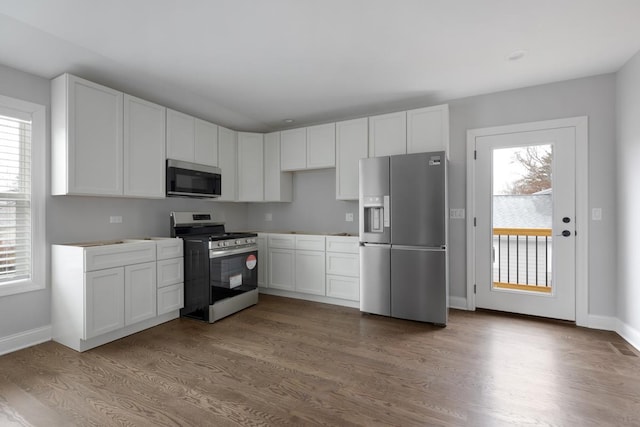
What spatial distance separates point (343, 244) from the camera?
13.1 feet

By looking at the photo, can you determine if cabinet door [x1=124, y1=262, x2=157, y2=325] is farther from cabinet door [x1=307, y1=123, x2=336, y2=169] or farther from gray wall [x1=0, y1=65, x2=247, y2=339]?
cabinet door [x1=307, y1=123, x2=336, y2=169]

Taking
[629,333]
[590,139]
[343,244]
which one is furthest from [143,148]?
[629,333]

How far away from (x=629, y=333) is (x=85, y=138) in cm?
524

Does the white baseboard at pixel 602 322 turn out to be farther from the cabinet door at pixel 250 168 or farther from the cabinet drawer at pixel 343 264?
the cabinet door at pixel 250 168

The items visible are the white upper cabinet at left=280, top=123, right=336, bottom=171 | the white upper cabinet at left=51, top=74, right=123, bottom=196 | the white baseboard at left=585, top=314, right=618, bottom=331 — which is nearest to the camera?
the white upper cabinet at left=51, top=74, right=123, bottom=196

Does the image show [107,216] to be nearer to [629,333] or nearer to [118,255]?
[118,255]

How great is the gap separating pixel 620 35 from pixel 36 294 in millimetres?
5407

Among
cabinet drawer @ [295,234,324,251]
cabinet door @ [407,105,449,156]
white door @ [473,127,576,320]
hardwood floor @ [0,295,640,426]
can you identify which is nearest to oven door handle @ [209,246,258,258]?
cabinet drawer @ [295,234,324,251]

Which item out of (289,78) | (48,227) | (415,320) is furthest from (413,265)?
(48,227)

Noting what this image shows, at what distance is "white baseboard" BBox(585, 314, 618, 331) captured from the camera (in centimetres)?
313

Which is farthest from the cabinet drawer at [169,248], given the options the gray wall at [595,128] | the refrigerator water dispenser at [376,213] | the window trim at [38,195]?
the gray wall at [595,128]

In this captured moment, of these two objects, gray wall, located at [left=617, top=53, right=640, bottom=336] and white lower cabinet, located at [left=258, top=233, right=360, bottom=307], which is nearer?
gray wall, located at [left=617, top=53, right=640, bottom=336]

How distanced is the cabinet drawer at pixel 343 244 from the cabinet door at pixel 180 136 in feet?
6.62

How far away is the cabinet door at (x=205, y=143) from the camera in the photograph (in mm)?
3938
